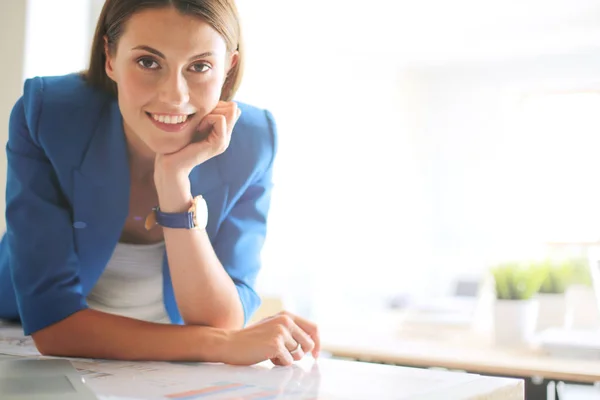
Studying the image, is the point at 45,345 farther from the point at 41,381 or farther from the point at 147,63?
the point at 147,63

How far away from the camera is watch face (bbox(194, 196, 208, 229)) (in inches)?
46.3

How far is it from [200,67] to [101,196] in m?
0.28

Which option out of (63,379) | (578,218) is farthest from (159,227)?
(578,218)

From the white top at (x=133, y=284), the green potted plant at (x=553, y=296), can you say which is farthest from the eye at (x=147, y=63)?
the green potted plant at (x=553, y=296)

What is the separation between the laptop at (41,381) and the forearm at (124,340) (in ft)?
0.32

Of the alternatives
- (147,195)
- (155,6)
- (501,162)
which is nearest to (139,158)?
(147,195)

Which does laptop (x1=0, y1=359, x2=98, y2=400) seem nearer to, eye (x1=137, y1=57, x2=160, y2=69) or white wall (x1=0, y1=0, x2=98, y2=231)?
eye (x1=137, y1=57, x2=160, y2=69)

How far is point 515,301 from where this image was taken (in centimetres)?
246

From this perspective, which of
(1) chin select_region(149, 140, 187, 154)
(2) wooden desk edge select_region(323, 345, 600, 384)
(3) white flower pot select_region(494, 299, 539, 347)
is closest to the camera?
(1) chin select_region(149, 140, 187, 154)

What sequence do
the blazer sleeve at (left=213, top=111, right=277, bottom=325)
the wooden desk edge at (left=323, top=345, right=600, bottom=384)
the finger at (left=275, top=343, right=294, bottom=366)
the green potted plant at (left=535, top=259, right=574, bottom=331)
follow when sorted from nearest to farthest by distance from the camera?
1. the finger at (left=275, top=343, right=294, bottom=366)
2. the blazer sleeve at (left=213, top=111, right=277, bottom=325)
3. the wooden desk edge at (left=323, top=345, right=600, bottom=384)
4. the green potted plant at (left=535, top=259, right=574, bottom=331)

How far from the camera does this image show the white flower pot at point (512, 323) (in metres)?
2.42

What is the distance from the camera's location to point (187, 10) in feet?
3.53

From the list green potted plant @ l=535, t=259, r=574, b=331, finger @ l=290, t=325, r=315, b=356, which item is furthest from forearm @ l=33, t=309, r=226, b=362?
green potted plant @ l=535, t=259, r=574, b=331

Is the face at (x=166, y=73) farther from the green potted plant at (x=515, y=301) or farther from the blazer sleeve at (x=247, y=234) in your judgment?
the green potted plant at (x=515, y=301)
